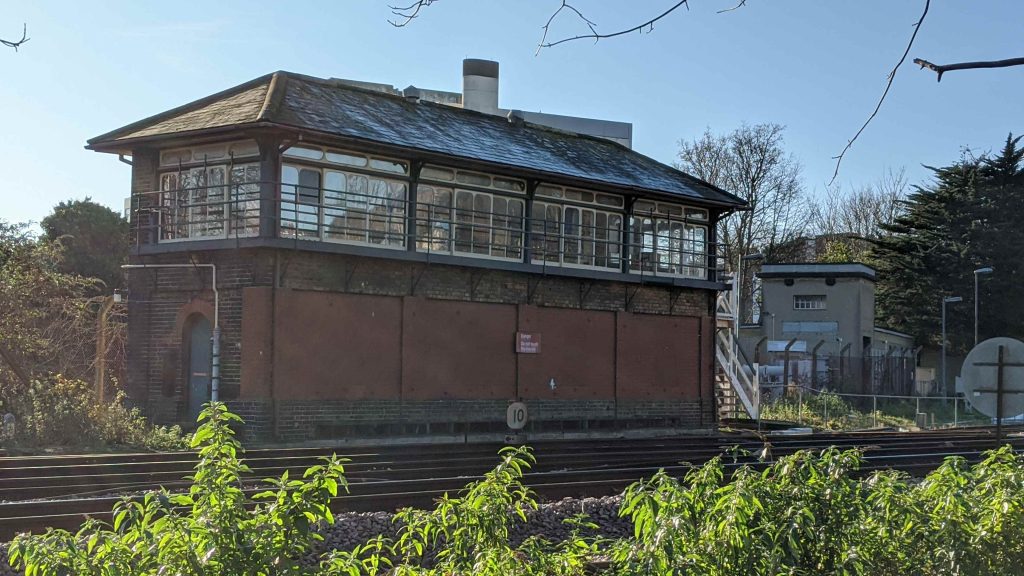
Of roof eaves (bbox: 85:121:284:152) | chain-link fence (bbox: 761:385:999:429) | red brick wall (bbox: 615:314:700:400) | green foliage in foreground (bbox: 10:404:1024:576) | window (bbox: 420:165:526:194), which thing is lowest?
chain-link fence (bbox: 761:385:999:429)

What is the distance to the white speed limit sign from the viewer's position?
1878 centimetres

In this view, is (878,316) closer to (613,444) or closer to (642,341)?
(642,341)

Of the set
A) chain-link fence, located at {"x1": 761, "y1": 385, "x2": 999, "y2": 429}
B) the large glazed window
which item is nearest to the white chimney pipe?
the large glazed window

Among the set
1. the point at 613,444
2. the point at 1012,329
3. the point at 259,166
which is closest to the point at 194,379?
the point at 259,166

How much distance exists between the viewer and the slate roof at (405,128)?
901 inches

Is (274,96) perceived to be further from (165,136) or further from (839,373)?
(839,373)

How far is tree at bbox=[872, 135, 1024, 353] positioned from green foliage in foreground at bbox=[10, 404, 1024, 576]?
5045 centimetres

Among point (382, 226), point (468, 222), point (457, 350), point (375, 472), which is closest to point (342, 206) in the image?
point (382, 226)

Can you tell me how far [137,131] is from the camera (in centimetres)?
2417

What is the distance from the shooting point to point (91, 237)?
4216cm

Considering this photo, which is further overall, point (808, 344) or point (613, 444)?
point (808, 344)

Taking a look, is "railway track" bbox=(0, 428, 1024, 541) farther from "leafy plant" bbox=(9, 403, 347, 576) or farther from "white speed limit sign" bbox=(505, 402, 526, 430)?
"leafy plant" bbox=(9, 403, 347, 576)

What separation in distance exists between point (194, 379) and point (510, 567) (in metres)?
19.1

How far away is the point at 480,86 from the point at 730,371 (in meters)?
11.9
